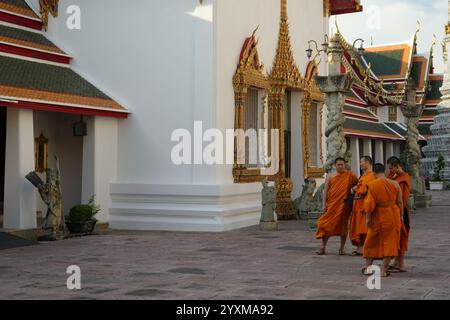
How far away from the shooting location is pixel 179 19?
12.9 m

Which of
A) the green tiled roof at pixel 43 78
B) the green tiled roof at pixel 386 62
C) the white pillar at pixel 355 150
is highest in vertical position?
the green tiled roof at pixel 386 62

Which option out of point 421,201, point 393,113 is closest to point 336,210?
point 421,201

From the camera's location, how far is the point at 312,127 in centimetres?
1734

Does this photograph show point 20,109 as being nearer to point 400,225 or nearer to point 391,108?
point 400,225

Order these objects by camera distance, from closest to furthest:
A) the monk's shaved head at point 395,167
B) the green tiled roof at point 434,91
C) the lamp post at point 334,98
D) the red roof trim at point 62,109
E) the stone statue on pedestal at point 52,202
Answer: the monk's shaved head at point 395,167, the red roof trim at point 62,109, the stone statue on pedestal at point 52,202, the lamp post at point 334,98, the green tiled roof at point 434,91

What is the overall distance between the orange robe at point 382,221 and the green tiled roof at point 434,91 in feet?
117

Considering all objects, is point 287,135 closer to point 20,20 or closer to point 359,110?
point 20,20

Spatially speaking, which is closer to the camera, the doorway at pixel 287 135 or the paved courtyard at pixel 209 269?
the paved courtyard at pixel 209 269

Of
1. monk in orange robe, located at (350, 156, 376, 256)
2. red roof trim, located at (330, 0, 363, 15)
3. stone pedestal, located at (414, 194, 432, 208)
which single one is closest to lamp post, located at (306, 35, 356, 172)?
monk in orange robe, located at (350, 156, 376, 256)

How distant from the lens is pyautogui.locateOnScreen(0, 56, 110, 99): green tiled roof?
1157 centimetres

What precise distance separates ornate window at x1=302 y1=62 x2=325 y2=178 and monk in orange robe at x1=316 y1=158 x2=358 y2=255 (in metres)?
6.89

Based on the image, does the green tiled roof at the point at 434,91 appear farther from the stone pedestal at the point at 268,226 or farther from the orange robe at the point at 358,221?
the orange robe at the point at 358,221

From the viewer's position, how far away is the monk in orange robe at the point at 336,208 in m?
9.33

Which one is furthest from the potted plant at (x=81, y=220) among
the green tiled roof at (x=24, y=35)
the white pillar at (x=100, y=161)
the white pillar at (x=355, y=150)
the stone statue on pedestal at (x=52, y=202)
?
the white pillar at (x=355, y=150)
